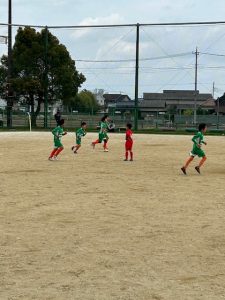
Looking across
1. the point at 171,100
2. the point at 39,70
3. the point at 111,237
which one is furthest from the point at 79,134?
→ the point at 171,100

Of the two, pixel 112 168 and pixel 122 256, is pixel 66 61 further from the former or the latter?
pixel 122 256

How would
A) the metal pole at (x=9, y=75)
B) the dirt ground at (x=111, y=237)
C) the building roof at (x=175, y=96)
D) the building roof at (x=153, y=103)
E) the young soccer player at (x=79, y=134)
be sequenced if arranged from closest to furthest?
the dirt ground at (x=111, y=237), the young soccer player at (x=79, y=134), the metal pole at (x=9, y=75), the building roof at (x=153, y=103), the building roof at (x=175, y=96)

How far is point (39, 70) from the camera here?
171 feet

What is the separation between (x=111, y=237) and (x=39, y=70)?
1830 inches

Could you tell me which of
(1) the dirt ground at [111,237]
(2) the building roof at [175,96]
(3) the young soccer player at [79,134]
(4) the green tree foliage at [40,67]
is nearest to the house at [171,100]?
(2) the building roof at [175,96]

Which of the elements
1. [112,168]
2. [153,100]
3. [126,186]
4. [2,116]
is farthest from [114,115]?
[153,100]

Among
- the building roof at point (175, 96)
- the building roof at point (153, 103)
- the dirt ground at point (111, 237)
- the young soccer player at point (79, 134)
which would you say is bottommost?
the dirt ground at point (111, 237)

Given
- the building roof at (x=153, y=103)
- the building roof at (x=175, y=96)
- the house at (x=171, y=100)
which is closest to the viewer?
the house at (x=171, y=100)

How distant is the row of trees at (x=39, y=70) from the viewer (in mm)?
51406

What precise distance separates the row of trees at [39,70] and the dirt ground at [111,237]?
3830 cm

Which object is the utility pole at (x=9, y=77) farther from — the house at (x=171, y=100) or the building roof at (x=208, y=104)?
the building roof at (x=208, y=104)

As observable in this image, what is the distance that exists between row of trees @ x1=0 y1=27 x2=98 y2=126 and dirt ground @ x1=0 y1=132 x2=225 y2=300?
38.3m

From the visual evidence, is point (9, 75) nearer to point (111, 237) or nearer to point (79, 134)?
point (79, 134)

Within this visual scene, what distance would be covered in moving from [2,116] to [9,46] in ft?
22.9
